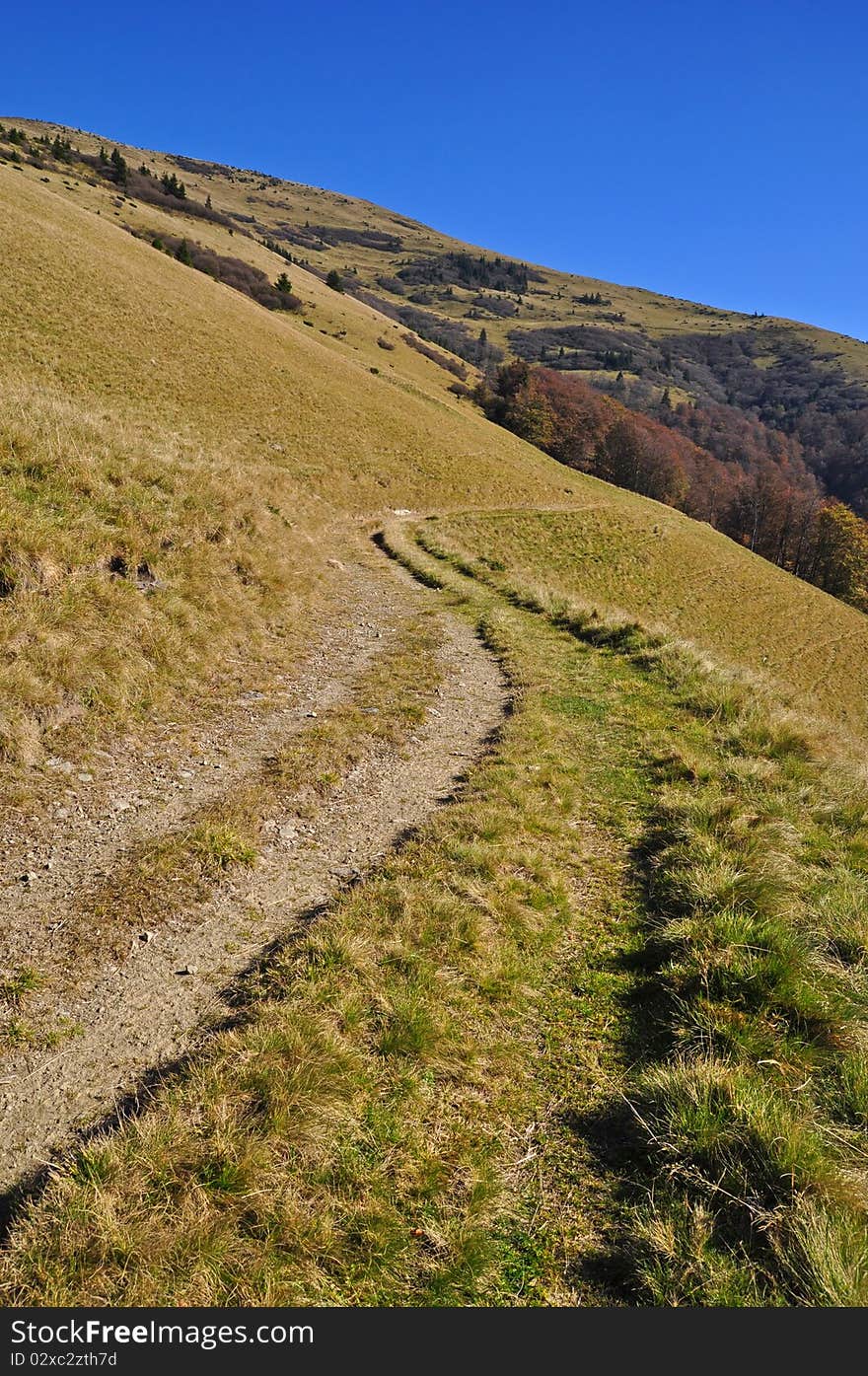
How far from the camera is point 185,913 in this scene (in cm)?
507

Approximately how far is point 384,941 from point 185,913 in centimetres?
167

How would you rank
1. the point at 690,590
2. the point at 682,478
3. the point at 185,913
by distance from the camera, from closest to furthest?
1. the point at 185,913
2. the point at 690,590
3. the point at 682,478

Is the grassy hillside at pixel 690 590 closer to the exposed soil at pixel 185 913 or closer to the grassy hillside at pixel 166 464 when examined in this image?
the grassy hillside at pixel 166 464

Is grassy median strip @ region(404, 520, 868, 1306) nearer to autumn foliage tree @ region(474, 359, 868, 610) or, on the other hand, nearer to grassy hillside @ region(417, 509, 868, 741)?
grassy hillside @ region(417, 509, 868, 741)

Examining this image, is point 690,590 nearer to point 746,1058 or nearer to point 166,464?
point 166,464

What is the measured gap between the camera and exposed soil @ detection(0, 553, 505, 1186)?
12.0 ft

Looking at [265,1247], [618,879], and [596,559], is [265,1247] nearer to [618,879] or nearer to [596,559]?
[618,879]

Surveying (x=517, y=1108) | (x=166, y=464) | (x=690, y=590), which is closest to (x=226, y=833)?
(x=517, y=1108)

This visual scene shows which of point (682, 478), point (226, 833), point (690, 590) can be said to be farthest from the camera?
point (682, 478)

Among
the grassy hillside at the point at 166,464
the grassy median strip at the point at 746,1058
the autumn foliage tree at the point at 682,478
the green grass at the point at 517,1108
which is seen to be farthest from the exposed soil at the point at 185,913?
the autumn foliage tree at the point at 682,478

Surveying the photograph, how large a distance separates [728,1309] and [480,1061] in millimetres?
1639

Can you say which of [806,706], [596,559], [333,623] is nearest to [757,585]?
[596,559]

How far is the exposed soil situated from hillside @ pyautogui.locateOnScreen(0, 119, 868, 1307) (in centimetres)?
3

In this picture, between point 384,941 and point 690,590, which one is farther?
point 690,590
